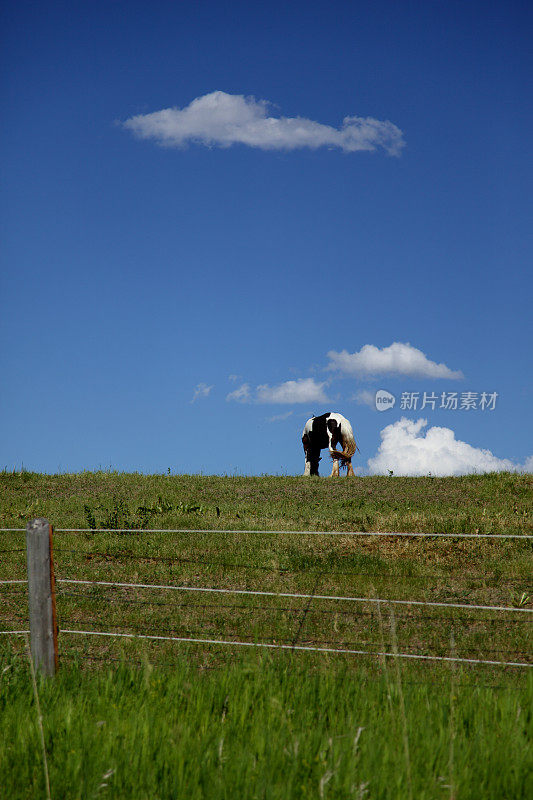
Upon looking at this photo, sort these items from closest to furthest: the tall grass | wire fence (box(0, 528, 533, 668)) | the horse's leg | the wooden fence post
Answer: the tall grass
the wooden fence post
wire fence (box(0, 528, 533, 668))
the horse's leg

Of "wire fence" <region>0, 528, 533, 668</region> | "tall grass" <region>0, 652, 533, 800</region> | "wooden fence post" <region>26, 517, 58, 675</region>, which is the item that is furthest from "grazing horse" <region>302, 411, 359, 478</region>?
"tall grass" <region>0, 652, 533, 800</region>

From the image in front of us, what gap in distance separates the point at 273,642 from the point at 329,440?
61.9 ft

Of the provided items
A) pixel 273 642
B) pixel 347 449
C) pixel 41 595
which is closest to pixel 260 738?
pixel 41 595

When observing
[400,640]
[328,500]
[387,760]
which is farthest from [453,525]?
[387,760]

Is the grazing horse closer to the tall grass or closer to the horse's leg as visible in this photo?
the horse's leg

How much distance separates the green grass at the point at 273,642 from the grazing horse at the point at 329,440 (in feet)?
24.0

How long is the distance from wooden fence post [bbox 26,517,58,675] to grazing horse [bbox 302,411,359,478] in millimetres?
19519

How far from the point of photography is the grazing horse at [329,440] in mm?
26500

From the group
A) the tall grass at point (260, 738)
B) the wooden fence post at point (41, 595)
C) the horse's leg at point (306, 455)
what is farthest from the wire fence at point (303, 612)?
the horse's leg at point (306, 455)

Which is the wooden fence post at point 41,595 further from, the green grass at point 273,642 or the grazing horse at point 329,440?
the grazing horse at point 329,440

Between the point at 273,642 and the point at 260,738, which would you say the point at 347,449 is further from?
the point at 260,738

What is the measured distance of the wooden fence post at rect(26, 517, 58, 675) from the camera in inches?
259

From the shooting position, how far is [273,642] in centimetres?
859

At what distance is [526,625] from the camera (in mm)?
9344
